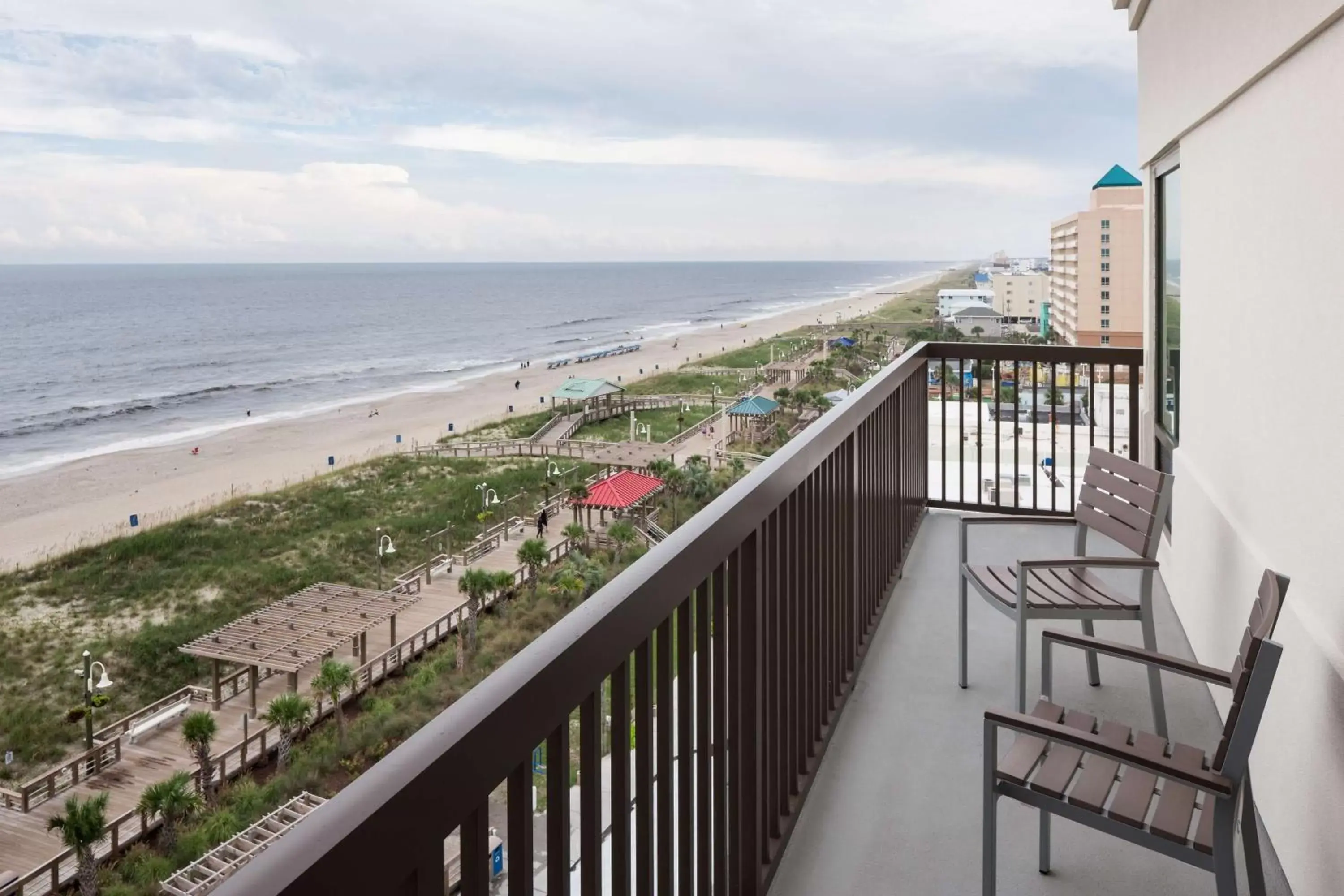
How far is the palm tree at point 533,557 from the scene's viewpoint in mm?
18250

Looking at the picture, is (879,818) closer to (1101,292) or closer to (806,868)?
(806,868)

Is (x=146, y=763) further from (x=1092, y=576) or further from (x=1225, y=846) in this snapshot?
(x=1225, y=846)

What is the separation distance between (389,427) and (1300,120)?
1227 inches

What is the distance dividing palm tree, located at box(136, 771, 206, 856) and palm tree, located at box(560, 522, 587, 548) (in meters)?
9.32

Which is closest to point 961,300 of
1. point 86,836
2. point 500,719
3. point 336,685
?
point 336,685

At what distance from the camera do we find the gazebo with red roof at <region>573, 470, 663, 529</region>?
69.5ft

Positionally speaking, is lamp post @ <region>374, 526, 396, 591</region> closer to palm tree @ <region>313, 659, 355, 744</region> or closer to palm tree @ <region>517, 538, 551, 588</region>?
palm tree @ <region>517, 538, 551, 588</region>

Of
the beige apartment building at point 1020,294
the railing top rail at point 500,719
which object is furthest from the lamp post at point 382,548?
the railing top rail at point 500,719

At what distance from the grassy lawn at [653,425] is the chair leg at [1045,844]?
2801cm

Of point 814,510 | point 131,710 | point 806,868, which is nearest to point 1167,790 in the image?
point 806,868

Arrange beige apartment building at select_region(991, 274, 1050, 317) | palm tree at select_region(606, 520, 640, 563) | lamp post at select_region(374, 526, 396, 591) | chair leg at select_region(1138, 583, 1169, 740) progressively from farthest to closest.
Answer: lamp post at select_region(374, 526, 396, 591), palm tree at select_region(606, 520, 640, 563), beige apartment building at select_region(991, 274, 1050, 317), chair leg at select_region(1138, 583, 1169, 740)

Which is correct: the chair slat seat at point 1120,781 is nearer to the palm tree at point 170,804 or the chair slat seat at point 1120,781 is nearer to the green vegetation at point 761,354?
the palm tree at point 170,804

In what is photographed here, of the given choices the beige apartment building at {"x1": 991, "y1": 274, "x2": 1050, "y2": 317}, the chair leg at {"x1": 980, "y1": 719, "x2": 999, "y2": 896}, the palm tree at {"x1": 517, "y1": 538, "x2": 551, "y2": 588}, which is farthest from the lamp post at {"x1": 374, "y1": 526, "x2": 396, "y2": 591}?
the chair leg at {"x1": 980, "y1": 719, "x2": 999, "y2": 896}

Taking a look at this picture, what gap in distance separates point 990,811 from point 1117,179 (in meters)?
5.54
